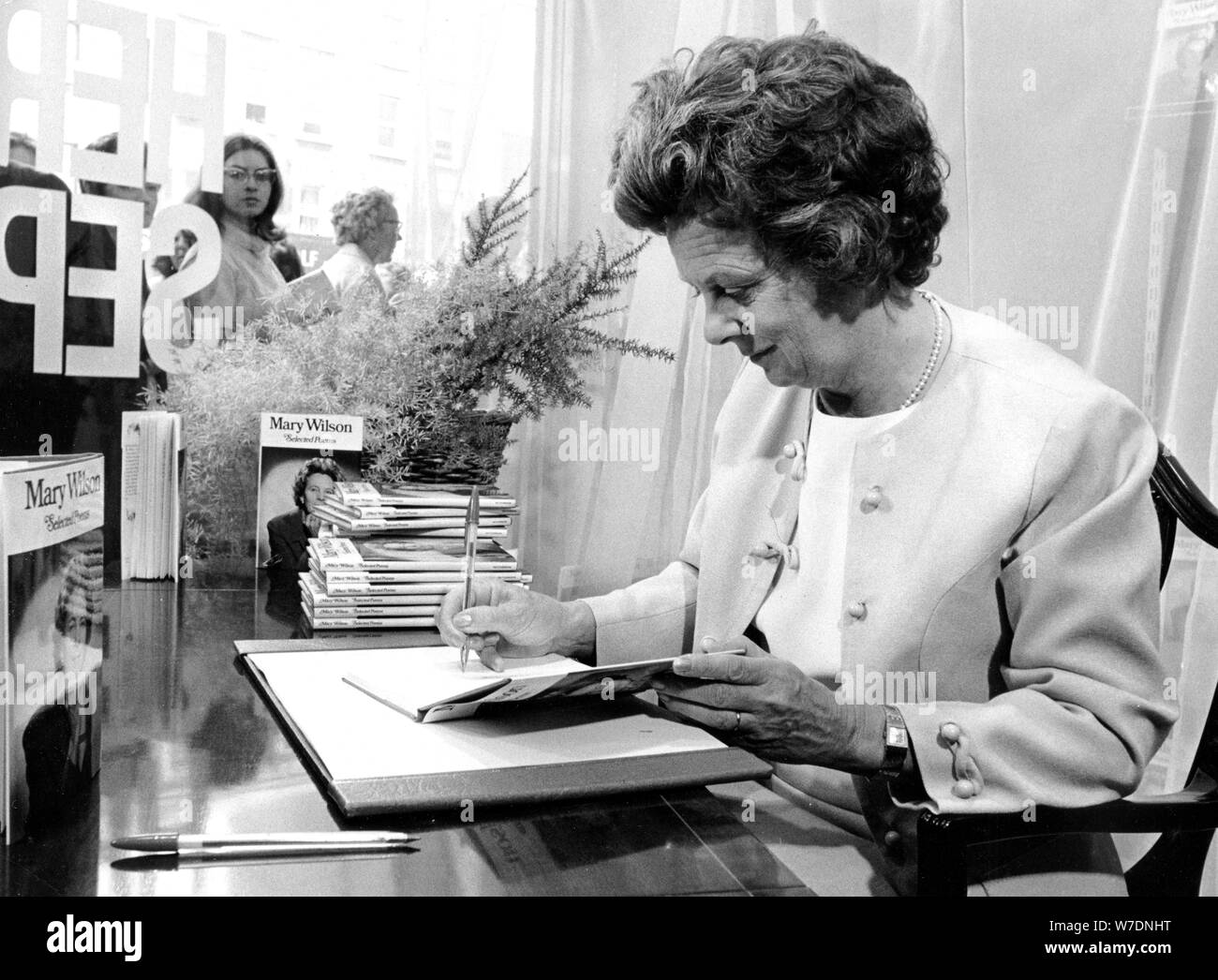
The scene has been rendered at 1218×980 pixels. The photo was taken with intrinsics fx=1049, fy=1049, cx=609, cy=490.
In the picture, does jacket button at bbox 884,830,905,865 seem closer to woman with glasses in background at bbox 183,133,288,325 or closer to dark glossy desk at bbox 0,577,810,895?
dark glossy desk at bbox 0,577,810,895

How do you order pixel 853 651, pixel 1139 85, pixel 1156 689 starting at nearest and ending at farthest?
pixel 1156 689 → pixel 853 651 → pixel 1139 85

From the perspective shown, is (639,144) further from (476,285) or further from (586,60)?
(586,60)

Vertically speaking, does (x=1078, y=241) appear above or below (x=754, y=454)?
above

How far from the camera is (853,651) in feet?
3.61

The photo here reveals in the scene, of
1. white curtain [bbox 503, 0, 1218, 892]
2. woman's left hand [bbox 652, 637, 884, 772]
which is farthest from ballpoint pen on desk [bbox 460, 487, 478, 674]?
white curtain [bbox 503, 0, 1218, 892]

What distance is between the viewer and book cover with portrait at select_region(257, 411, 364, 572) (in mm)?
1688

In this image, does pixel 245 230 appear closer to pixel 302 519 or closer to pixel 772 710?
pixel 302 519

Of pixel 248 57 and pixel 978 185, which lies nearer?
pixel 978 185

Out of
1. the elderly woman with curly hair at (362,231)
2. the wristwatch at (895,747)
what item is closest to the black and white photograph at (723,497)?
the wristwatch at (895,747)

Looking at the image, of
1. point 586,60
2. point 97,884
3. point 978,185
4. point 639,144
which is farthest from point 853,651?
point 586,60

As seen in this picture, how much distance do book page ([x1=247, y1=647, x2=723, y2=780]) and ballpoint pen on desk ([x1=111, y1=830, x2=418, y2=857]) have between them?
9cm

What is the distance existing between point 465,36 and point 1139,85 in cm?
188

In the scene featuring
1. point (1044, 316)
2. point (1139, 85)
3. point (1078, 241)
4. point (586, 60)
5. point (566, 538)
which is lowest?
point (566, 538)

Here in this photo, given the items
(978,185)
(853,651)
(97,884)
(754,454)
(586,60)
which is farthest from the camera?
(586,60)
